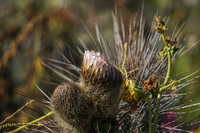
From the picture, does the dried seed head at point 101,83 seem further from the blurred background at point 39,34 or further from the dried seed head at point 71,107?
the blurred background at point 39,34

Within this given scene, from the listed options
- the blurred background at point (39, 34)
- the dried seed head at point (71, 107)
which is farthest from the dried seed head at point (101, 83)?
the blurred background at point (39, 34)

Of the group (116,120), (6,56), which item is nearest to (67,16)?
(6,56)

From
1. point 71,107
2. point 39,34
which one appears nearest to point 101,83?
point 71,107

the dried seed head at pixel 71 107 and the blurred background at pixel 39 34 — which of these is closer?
the dried seed head at pixel 71 107

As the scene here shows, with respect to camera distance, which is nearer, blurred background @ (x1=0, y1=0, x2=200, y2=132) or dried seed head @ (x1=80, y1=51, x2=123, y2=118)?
dried seed head @ (x1=80, y1=51, x2=123, y2=118)

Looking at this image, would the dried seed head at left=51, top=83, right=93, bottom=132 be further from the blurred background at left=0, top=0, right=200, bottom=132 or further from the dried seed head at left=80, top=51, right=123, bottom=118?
the blurred background at left=0, top=0, right=200, bottom=132

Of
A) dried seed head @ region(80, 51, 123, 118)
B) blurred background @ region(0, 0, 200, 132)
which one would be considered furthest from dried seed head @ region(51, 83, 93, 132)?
blurred background @ region(0, 0, 200, 132)

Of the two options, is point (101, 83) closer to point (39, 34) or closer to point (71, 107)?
point (71, 107)
